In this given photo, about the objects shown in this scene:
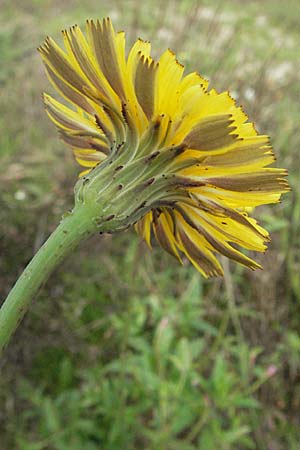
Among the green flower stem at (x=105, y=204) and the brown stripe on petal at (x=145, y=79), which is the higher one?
the brown stripe on petal at (x=145, y=79)

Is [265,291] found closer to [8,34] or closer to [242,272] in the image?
[242,272]

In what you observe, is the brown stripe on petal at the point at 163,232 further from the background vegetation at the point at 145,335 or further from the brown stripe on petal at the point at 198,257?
the background vegetation at the point at 145,335

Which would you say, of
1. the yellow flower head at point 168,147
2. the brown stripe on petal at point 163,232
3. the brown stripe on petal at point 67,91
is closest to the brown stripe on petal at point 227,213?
the yellow flower head at point 168,147

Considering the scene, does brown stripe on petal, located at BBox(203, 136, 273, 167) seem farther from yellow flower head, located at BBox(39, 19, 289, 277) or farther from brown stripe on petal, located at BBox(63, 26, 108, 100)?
brown stripe on petal, located at BBox(63, 26, 108, 100)

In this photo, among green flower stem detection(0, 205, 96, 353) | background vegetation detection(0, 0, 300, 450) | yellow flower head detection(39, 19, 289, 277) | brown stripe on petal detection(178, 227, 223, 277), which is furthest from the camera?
background vegetation detection(0, 0, 300, 450)

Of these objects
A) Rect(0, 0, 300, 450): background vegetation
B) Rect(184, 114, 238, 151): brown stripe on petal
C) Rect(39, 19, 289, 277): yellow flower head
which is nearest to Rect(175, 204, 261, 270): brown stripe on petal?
Rect(39, 19, 289, 277): yellow flower head

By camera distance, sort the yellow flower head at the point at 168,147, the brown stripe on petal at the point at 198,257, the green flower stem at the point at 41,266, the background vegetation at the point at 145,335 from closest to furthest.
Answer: the green flower stem at the point at 41,266, the yellow flower head at the point at 168,147, the brown stripe on petal at the point at 198,257, the background vegetation at the point at 145,335
